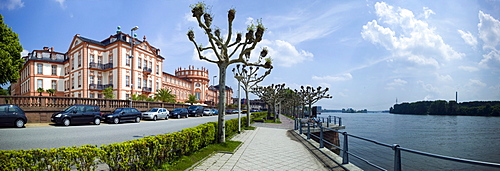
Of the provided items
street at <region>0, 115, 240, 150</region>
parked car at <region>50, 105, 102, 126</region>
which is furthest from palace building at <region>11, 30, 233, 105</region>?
street at <region>0, 115, 240, 150</region>

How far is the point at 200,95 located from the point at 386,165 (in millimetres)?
65797

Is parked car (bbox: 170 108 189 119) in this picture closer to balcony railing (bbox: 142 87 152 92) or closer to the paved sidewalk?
balcony railing (bbox: 142 87 152 92)

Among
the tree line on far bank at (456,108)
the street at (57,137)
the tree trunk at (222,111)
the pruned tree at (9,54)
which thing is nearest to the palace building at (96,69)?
the pruned tree at (9,54)

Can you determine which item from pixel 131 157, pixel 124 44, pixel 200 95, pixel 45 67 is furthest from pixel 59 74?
pixel 131 157

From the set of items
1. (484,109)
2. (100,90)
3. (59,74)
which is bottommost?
(484,109)

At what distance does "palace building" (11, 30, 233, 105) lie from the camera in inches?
1674

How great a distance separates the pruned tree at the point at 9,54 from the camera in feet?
66.4

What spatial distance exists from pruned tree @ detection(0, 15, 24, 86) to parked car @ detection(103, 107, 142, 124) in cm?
844

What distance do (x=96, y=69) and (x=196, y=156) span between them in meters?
44.1

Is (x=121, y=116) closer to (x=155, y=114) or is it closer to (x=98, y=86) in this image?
(x=155, y=114)

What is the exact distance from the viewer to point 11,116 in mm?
14703

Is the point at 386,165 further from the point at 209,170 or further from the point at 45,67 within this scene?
the point at 45,67

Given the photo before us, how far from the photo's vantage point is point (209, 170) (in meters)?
6.41

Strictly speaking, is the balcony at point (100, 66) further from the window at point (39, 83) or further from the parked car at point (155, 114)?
the parked car at point (155, 114)
